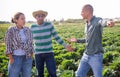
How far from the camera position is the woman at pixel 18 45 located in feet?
19.7

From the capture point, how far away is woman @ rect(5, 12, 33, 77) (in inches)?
236

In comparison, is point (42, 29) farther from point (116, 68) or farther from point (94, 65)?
point (116, 68)

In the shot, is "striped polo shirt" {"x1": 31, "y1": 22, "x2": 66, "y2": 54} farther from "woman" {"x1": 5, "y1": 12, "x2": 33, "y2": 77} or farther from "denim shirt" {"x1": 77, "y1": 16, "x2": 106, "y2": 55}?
"denim shirt" {"x1": 77, "y1": 16, "x2": 106, "y2": 55}

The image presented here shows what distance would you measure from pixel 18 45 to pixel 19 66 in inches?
17.3

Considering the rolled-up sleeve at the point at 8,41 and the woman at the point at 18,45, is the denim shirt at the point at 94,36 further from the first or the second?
the rolled-up sleeve at the point at 8,41

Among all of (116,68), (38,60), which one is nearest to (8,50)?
(38,60)

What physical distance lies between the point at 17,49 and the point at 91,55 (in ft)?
4.95

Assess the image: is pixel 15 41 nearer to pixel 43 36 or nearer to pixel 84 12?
pixel 43 36

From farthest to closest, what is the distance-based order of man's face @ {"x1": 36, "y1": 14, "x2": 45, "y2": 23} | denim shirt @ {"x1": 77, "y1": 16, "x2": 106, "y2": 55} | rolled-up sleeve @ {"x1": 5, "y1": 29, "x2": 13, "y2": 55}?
1. man's face @ {"x1": 36, "y1": 14, "x2": 45, "y2": 23}
2. rolled-up sleeve @ {"x1": 5, "y1": 29, "x2": 13, "y2": 55}
3. denim shirt @ {"x1": 77, "y1": 16, "x2": 106, "y2": 55}

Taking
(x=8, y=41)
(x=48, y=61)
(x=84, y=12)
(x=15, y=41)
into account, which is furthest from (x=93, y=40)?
(x=8, y=41)

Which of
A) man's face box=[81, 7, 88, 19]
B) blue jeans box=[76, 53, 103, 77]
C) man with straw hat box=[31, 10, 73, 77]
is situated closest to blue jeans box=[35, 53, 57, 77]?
man with straw hat box=[31, 10, 73, 77]

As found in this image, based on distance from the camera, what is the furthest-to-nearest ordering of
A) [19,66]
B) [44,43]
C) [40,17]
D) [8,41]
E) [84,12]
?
[44,43] → [40,17] → [19,66] → [8,41] → [84,12]

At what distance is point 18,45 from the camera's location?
19.9ft

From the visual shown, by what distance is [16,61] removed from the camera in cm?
606
